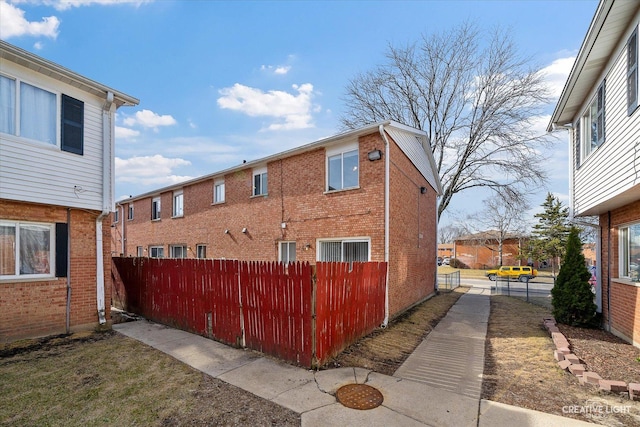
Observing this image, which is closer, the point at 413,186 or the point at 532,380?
the point at 532,380

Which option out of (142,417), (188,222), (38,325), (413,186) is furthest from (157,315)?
(413,186)

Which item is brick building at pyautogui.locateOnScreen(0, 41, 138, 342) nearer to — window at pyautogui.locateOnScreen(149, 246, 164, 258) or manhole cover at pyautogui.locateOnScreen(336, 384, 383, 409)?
manhole cover at pyautogui.locateOnScreen(336, 384, 383, 409)

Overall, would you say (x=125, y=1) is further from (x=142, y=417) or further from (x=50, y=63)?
(x=142, y=417)

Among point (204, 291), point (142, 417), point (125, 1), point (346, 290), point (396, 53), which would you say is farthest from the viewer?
point (396, 53)

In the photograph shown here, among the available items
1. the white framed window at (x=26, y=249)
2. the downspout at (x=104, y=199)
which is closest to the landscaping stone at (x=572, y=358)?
the downspout at (x=104, y=199)

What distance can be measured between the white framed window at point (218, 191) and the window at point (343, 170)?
6.43m

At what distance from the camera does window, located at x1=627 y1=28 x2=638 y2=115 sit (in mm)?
5493

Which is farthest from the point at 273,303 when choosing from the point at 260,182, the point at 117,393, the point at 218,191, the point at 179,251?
the point at 179,251

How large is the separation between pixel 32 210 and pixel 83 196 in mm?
981

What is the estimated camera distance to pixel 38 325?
23.0ft

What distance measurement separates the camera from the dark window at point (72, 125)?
290 inches

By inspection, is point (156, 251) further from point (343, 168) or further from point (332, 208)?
point (343, 168)

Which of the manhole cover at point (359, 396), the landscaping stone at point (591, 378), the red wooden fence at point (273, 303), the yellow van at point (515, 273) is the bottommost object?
the yellow van at point (515, 273)

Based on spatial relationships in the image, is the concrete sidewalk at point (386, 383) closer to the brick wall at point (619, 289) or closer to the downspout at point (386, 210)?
the downspout at point (386, 210)
